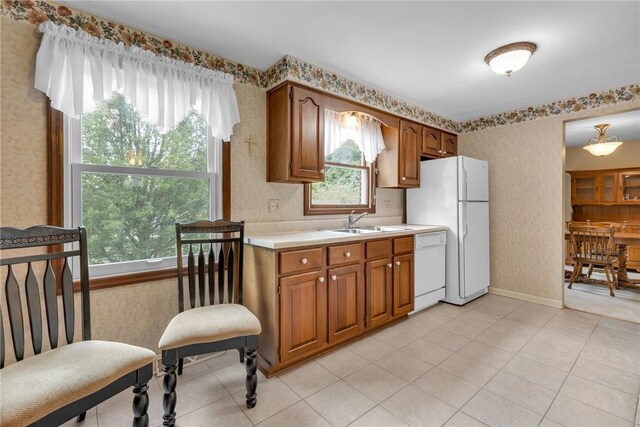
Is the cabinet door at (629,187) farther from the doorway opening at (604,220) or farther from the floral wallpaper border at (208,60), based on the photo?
the floral wallpaper border at (208,60)

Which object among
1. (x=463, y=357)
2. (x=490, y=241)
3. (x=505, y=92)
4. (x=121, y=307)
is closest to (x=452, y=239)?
(x=490, y=241)

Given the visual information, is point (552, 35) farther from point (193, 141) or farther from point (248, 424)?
point (248, 424)

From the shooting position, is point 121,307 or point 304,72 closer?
point 121,307

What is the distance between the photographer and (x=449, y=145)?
412 cm

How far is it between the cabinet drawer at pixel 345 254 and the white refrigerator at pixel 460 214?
1557 millimetres

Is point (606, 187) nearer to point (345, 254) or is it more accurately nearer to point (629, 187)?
point (629, 187)

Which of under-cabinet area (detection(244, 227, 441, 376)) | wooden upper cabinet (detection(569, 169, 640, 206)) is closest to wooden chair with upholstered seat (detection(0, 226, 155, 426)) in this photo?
under-cabinet area (detection(244, 227, 441, 376))

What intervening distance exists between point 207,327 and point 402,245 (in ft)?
6.30

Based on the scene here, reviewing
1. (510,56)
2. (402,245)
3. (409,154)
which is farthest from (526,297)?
(510,56)

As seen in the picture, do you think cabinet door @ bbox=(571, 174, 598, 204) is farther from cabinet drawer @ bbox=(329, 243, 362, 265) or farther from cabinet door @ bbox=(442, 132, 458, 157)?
cabinet drawer @ bbox=(329, 243, 362, 265)

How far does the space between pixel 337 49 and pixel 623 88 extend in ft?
10.0

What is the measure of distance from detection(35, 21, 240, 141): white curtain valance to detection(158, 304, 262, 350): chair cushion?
130 cm

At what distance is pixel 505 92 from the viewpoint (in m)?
3.14

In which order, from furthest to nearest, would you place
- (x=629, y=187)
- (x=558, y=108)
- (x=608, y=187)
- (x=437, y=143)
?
(x=608, y=187) → (x=629, y=187) → (x=437, y=143) → (x=558, y=108)
